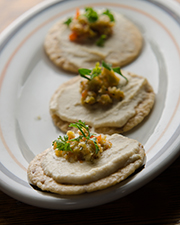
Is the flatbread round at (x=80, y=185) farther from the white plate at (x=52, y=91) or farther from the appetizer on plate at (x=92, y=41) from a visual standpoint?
the appetizer on plate at (x=92, y=41)

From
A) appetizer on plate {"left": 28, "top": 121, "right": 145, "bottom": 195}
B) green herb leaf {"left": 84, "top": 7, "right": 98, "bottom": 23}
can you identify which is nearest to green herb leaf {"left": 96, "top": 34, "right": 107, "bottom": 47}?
green herb leaf {"left": 84, "top": 7, "right": 98, "bottom": 23}

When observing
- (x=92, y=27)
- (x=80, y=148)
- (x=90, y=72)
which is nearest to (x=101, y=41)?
(x=92, y=27)

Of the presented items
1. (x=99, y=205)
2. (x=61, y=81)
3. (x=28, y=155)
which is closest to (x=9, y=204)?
(x=28, y=155)

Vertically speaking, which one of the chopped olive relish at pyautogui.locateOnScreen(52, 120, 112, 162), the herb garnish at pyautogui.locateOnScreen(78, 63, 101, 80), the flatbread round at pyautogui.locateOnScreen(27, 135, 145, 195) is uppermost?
the herb garnish at pyautogui.locateOnScreen(78, 63, 101, 80)

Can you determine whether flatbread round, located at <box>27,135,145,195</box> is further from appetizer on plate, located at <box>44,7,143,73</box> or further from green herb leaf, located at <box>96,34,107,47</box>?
green herb leaf, located at <box>96,34,107,47</box>

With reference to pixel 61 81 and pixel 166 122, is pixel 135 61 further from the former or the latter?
pixel 166 122

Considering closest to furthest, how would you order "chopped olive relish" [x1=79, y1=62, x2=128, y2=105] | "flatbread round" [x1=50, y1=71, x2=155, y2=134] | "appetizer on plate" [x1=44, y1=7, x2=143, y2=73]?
1. "flatbread round" [x1=50, y1=71, x2=155, y2=134]
2. "chopped olive relish" [x1=79, y1=62, x2=128, y2=105]
3. "appetizer on plate" [x1=44, y1=7, x2=143, y2=73]

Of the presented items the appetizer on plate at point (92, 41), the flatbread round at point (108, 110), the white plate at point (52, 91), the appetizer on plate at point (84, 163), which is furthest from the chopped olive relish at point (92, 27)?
the appetizer on plate at point (84, 163)
